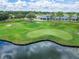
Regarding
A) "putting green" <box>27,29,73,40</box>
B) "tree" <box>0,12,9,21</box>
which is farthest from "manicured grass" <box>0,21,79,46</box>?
"tree" <box>0,12,9,21</box>

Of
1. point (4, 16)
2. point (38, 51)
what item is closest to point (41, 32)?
point (38, 51)

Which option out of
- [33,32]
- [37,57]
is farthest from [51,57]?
[33,32]

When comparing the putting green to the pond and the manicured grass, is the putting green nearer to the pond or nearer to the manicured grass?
the manicured grass

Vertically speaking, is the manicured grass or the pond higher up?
the manicured grass

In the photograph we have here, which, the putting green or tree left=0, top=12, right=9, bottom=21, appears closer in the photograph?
the putting green

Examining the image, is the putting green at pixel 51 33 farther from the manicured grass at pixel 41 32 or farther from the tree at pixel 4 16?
the tree at pixel 4 16

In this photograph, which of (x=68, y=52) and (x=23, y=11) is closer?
(x=68, y=52)

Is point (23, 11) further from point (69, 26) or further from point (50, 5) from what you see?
point (69, 26)
